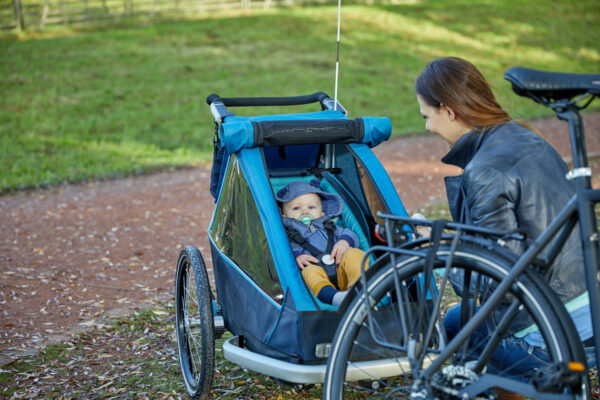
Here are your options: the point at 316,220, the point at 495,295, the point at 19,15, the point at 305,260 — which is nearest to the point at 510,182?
the point at 495,295

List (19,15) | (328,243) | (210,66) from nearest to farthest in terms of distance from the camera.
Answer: (328,243)
(210,66)
(19,15)

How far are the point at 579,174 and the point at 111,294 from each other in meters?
3.59

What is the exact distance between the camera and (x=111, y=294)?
474 centimetres

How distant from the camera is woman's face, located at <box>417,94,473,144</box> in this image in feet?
8.40

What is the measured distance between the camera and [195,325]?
3.24m

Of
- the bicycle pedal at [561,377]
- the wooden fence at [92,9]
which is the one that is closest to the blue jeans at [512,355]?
the bicycle pedal at [561,377]

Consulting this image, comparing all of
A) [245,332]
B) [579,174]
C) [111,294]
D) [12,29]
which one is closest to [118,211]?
[111,294]

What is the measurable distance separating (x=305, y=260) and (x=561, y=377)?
1.50 m

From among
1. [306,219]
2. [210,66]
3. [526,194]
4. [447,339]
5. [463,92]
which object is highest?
[210,66]

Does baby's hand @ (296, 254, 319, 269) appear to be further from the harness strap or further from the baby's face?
the baby's face

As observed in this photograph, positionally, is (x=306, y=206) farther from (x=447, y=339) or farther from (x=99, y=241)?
(x=99, y=241)

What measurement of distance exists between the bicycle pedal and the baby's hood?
1707 mm

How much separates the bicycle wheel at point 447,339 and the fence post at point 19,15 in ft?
52.8

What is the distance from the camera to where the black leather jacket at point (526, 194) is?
2.31 m
